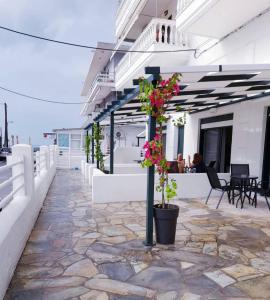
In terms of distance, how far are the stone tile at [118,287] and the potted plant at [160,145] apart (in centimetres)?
125

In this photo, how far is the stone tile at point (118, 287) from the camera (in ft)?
9.21

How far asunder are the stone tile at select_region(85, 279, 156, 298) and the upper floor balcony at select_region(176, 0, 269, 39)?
5.86 meters

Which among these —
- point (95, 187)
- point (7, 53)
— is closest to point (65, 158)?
point (95, 187)

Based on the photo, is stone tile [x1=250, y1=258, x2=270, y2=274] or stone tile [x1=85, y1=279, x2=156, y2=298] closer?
stone tile [x1=85, y1=279, x2=156, y2=298]

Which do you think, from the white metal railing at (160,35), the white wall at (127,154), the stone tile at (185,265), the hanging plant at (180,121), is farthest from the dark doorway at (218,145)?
the white wall at (127,154)

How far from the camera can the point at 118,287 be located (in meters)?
2.91

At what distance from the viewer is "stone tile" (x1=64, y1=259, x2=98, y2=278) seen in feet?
10.4

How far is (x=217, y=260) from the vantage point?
359 centimetres

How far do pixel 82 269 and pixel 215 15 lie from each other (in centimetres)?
620

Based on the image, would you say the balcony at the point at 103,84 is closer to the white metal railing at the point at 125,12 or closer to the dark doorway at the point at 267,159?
the white metal railing at the point at 125,12

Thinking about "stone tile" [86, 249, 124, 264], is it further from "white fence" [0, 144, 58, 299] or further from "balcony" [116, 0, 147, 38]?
"balcony" [116, 0, 147, 38]

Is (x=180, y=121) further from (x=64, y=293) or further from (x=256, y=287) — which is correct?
(x=64, y=293)

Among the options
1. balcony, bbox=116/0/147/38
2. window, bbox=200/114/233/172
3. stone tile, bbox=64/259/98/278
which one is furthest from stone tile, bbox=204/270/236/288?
balcony, bbox=116/0/147/38

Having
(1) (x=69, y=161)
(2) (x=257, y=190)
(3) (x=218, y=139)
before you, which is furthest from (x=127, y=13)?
(2) (x=257, y=190)
